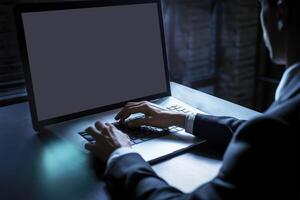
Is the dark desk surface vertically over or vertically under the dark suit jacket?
under

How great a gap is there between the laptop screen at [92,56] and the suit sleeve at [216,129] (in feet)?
1.25

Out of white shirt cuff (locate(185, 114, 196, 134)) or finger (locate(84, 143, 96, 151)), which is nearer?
finger (locate(84, 143, 96, 151))

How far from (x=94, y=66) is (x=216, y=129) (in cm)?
51

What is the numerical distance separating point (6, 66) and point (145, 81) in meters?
0.77

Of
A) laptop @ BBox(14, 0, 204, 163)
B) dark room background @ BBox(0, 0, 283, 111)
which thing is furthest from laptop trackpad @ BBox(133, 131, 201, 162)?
dark room background @ BBox(0, 0, 283, 111)

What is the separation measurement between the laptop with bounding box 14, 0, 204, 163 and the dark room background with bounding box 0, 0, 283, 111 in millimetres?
1140

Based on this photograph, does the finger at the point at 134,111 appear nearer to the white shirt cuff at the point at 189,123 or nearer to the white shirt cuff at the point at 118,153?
the white shirt cuff at the point at 189,123

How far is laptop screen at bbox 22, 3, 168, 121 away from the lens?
3.81 feet

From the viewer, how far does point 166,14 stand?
2.45 m

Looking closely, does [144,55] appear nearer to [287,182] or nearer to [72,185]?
[72,185]

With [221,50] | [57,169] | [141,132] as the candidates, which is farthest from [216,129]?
[221,50]

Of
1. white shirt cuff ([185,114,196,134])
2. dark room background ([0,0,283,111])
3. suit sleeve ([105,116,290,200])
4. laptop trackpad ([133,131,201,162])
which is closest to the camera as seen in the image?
suit sleeve ([105,116,290,200])

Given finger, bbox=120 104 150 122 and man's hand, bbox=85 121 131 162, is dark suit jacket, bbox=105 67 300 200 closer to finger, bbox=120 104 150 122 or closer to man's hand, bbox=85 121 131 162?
man's hand, bbox=85 121 131 162

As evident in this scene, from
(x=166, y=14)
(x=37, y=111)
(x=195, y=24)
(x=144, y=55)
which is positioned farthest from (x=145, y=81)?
(x=195, y=24)
